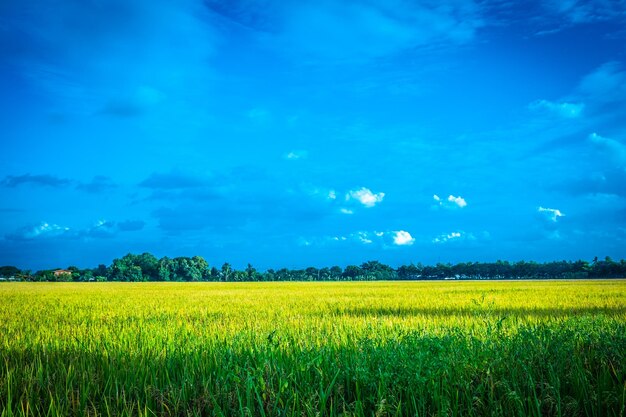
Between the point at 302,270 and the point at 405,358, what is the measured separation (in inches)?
5856

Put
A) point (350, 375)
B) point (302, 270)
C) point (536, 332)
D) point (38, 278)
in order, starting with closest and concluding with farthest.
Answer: point (350, 375)
point (536, 332)
point (38, 278)
point (302, 270)

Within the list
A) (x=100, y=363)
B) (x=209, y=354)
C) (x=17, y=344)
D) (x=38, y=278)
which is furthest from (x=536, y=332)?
(x=38, y=278)

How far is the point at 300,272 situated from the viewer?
148125mm

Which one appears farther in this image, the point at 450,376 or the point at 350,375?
the point at 350,375

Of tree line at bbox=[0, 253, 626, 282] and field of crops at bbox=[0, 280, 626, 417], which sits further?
tree line at bbox=[0, 253, 626, 282]

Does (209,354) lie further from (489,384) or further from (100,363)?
(489,384)

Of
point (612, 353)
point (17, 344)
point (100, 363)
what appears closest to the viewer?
point (612, 353)

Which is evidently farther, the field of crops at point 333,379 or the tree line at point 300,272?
the tree line at point 300,272

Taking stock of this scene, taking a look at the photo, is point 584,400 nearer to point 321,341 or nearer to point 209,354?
point 321,341

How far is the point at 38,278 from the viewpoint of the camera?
108 metres

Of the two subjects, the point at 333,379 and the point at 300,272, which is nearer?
the point at 333,379

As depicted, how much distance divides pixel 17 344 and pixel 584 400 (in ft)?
26.1

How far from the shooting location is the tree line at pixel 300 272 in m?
117

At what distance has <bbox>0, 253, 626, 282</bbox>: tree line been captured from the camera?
384 feet
